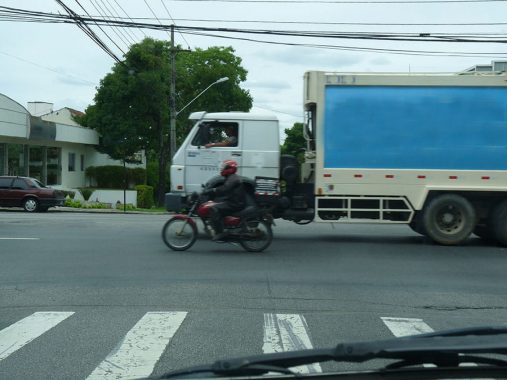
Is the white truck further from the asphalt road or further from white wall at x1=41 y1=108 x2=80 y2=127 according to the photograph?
white wall at x1=41 y1=108 x2=80 y2=127

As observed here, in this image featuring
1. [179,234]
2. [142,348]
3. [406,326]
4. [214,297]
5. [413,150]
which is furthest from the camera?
[413,150]

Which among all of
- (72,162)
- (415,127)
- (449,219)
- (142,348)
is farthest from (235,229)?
(72,162)

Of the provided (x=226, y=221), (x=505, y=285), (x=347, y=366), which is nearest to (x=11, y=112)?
(x=226, y=221)

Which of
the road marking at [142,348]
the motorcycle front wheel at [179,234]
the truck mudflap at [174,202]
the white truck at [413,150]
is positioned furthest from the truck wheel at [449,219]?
the road marking at [142,348]

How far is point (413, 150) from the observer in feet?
44.8

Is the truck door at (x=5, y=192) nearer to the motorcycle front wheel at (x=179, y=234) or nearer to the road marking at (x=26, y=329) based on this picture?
the motorcycle front wheel at (x=179, y=234)

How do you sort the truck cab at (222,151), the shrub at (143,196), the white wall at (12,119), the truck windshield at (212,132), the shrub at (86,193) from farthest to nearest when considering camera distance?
the shrub at (86,193), the shrub at (143,196), the white wall at (12,119), the truck windshield at (212,132), the truck cab at (222,151)

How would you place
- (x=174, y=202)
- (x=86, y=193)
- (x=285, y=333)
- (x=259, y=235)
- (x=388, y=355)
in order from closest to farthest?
(x=388, y=355) < (x=285, y=333) < (x=259, y=235) < (x=174, y=202) < (x=86, y=193)

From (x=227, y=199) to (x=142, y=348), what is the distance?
687 cm

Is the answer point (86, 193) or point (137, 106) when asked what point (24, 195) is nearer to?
point (86, 193)

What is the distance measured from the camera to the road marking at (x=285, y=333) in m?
5.98

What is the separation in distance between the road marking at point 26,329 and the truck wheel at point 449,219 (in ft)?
28.5

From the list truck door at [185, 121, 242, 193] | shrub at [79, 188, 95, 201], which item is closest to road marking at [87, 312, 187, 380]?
truck door at [185, 121, 242, 193]

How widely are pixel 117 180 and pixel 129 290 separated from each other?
3603 cm
